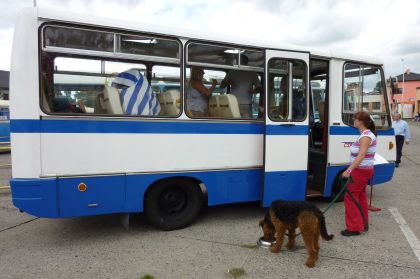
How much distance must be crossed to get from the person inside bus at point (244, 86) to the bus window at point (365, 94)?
5.46ft

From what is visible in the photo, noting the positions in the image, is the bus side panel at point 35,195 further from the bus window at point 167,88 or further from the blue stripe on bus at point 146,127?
the bus window at point 167,88

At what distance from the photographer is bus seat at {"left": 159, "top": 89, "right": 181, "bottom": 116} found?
4773 mm

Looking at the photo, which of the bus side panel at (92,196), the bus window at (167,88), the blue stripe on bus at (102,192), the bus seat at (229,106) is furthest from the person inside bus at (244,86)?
the bus side panel at (92,196)

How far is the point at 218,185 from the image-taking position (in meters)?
5.02

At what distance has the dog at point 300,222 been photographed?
3.89 m

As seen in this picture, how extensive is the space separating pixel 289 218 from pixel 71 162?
2606 mm

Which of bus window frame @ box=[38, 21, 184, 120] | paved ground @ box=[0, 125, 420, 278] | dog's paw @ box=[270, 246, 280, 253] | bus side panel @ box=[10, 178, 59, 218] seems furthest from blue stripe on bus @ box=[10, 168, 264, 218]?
dog's paw @ box=[270, 246, 280, 253]

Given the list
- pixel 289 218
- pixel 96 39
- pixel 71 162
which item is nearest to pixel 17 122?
pixel 71 162

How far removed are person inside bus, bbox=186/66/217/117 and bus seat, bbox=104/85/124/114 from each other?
3.00 feet

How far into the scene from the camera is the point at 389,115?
21.4 ft

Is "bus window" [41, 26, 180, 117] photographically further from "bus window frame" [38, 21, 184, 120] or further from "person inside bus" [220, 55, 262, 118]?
"person inside bus" [220, 55, 262, 118]

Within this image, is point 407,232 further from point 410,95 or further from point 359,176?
point 410,95

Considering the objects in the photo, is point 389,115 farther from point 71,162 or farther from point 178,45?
point 71,162

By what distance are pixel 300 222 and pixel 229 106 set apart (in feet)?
6.47
